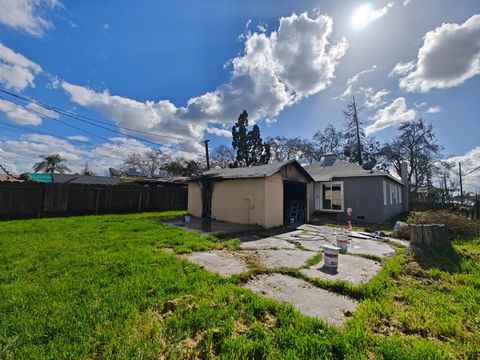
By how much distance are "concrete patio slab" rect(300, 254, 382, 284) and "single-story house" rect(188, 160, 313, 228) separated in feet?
14.5

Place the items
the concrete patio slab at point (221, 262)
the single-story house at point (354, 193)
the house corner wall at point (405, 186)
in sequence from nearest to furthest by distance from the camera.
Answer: the concrete patio slab at point (221, 262) < the single-story house at point (354, 193) < the house corner wall at point (405, 186)

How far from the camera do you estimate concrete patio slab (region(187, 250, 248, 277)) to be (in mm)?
4000

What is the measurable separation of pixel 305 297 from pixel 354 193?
10958 mm

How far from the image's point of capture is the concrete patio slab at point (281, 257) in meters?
4.38

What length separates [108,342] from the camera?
195cm

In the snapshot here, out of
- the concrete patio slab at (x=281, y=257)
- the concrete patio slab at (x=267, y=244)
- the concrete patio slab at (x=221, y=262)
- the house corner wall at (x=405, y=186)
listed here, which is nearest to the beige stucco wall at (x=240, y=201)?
the concrete patio slab at (x=267, y=244)

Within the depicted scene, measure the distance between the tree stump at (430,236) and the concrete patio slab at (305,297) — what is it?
4322mm

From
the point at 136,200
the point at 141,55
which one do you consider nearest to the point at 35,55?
the point at 141,55

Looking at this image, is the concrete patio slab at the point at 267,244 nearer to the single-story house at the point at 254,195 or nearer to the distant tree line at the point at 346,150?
the single-story house at the point at 254,195

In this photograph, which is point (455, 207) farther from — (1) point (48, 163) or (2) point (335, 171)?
(1) point (48, 163)

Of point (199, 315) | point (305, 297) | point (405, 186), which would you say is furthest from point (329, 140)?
point (199, 315)

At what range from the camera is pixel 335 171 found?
44.5 ft

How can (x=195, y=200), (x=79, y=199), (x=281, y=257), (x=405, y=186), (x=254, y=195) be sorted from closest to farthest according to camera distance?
(x=281, y=257), (x=254, y=195), (x=79, y=199), (x=195, y=200), (x=405, y=186)

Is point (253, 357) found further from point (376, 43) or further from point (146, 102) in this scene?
point (146, 102)
